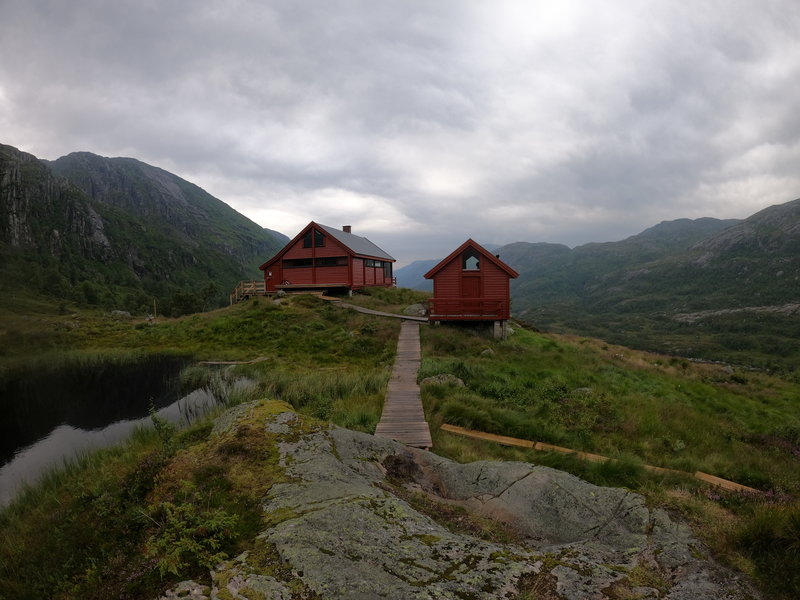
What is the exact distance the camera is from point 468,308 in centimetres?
2694

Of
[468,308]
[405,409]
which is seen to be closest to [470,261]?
[468,308]

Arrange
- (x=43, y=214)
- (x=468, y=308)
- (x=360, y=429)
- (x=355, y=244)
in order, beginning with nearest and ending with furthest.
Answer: (x=360, y=429) → (x=468, y=308) → (x=355, y=244) → (x=43, y=214)

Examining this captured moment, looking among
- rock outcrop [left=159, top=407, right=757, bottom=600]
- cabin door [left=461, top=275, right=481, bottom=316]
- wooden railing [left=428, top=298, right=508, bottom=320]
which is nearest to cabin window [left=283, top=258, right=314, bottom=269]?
cabin door [left=461, top=275, right=481, bottom=316]

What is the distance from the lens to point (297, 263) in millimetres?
45094

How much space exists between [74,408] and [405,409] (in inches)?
634

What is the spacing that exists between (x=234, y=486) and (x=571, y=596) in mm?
3900

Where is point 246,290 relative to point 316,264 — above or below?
below

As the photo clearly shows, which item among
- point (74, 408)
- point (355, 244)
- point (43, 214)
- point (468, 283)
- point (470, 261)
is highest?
point (43, 214)

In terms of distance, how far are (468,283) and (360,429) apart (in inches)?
785

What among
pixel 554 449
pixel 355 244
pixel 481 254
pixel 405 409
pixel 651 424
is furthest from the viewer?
pixel 355 244

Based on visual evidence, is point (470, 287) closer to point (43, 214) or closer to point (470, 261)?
point (470, 261)

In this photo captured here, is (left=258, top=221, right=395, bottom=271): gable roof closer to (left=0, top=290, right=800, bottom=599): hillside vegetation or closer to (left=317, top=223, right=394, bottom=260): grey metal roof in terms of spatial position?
(left=317, top=223, right=394, bottom=260): grey metal roof

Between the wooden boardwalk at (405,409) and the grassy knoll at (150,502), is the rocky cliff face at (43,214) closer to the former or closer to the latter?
the grassy knoll at (150,502)

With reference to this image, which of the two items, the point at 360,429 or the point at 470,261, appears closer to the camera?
the point at 360,429
